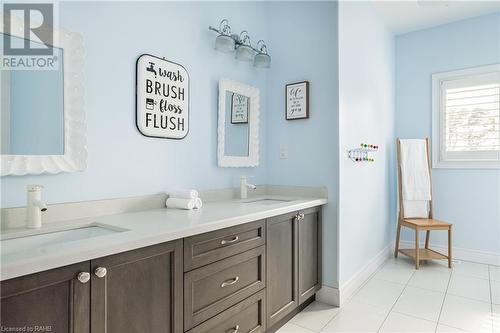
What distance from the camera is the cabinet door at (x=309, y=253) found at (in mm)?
2225

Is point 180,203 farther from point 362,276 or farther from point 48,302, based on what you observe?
point 362,276

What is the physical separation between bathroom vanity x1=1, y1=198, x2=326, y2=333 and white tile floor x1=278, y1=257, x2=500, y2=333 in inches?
9.5

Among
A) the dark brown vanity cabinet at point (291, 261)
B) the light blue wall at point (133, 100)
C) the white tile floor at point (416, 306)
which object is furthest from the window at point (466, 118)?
the light blue wall at point (133, 100)

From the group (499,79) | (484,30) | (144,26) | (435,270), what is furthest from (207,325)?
(484,30)

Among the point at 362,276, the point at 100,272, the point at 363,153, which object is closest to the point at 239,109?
the point at 363,153

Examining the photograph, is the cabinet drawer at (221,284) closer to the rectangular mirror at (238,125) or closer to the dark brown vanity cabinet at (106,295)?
the dark brown vanity cabinet at (106,295)

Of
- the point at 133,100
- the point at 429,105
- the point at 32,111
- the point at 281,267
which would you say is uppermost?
the point at 429,105

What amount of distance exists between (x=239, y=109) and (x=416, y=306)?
82.9 inches

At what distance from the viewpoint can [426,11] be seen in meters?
3.26

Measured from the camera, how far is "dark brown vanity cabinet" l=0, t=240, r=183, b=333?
35.4 inches

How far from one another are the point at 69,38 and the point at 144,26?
0.49 meters

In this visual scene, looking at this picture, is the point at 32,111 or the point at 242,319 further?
the point at 242,319

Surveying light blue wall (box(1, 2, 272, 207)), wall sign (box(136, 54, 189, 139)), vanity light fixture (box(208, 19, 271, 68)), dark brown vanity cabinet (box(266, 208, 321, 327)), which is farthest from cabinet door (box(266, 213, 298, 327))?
vanity light fixture (box(208, 19, 271, 68))

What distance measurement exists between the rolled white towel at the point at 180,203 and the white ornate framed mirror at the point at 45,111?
1.79ft
